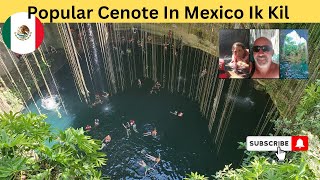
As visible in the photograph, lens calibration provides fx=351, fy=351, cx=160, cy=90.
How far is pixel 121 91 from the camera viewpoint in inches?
571

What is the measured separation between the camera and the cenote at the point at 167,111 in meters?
11.4

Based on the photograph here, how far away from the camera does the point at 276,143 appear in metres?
4.21

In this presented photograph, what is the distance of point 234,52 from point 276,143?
399 centimetres

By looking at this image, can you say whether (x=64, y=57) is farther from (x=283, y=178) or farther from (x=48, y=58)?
(x=283, y=178)

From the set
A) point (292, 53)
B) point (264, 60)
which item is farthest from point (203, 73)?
point (264, 60)

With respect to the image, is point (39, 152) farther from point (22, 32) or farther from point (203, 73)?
point (203, 73)

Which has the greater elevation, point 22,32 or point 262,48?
point 22,32

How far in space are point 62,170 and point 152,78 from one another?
11.1 meters

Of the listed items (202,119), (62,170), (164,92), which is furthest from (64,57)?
(62,170)

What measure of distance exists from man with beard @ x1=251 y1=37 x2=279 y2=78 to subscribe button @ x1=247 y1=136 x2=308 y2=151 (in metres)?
3.43

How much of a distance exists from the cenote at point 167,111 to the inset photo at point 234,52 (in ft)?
13.4

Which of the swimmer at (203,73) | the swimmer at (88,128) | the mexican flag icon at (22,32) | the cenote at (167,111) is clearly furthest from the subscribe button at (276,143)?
the swimmer at (203,73)

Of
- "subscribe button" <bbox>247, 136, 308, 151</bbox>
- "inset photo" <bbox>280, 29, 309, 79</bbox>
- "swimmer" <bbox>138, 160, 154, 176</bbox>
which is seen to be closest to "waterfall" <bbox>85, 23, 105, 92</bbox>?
"swimmer" <bbox>138, 160, 154, 176</bbox>

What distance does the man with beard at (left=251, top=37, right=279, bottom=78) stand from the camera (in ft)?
25.2
